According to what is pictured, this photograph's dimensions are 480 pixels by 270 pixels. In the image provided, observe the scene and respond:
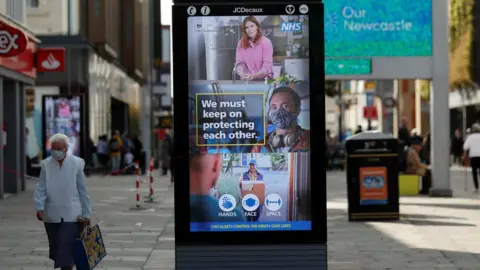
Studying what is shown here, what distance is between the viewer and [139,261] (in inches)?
507

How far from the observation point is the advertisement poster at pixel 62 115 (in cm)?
3781

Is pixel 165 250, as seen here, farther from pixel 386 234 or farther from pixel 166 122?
pixel 166 122

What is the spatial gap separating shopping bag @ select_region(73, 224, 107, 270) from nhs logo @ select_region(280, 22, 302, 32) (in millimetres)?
2511

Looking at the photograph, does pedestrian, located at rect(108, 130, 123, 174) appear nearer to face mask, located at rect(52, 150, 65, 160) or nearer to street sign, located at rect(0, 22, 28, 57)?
street sign, located at rect(0, 22, 28, 57)

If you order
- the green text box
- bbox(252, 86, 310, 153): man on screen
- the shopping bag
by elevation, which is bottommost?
the shopping bag

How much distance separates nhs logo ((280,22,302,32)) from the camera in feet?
30.4

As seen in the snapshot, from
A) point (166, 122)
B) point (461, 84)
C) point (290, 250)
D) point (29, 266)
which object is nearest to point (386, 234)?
point (29, 266)

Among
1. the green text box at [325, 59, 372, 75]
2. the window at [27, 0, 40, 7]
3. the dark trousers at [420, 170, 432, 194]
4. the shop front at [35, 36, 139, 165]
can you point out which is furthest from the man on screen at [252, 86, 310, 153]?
the window at [27, 0, 40, 7]

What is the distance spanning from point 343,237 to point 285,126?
633 cm

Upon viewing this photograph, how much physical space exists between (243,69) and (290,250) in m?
1.54

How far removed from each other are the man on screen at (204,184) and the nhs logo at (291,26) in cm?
116

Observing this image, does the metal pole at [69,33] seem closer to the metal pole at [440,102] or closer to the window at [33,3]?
the window at [33,3]

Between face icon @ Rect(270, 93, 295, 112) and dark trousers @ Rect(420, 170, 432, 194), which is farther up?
face icon @ Rect(270, 93, 295, 112)

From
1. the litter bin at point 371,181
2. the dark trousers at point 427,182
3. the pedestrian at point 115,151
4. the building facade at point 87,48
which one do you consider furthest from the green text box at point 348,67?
the pedestrian at point 115,151
